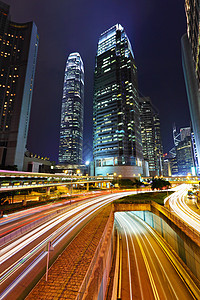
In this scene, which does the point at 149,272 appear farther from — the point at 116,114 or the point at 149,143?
the point at 149,143

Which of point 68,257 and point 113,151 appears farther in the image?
point 113,151

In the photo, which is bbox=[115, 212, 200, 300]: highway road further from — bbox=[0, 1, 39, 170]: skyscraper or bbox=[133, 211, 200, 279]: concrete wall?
bbox=[0, 1, 39, 170]: skyscraper

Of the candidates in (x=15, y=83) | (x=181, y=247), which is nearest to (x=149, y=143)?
(x=15, y=83)

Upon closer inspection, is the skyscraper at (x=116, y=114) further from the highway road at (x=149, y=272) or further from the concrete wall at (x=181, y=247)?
the highway road at (x=149, y=272)

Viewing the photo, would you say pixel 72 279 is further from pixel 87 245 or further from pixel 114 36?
pixel 114 36

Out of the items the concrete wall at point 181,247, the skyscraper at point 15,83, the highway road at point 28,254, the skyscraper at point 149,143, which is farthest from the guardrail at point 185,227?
the skyscraper at point 149,143

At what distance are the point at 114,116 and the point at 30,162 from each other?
3080 inches

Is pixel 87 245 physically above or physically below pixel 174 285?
above

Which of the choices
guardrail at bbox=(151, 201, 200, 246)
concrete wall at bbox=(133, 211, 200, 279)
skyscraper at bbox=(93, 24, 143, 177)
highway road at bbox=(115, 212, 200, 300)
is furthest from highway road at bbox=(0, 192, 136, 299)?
skyscraper at bbox=(93, 24, 143, 177)

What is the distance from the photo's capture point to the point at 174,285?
13547 mm

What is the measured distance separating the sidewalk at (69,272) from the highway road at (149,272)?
6220 mm

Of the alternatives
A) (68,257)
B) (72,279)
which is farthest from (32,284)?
(68,257)

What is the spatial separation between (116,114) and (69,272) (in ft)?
387

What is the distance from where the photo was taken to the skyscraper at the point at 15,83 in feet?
264
